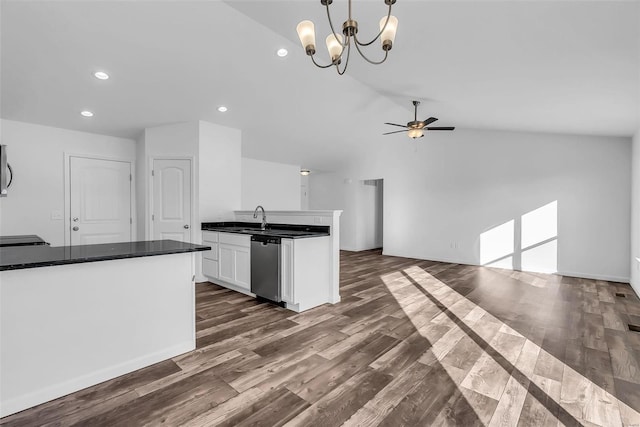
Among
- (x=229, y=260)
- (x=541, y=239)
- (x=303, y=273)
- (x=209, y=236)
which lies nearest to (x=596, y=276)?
(x=541, y=239)

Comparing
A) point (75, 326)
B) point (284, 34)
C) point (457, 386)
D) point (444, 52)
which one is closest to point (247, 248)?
point (75, 326)

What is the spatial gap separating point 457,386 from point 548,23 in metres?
2.49

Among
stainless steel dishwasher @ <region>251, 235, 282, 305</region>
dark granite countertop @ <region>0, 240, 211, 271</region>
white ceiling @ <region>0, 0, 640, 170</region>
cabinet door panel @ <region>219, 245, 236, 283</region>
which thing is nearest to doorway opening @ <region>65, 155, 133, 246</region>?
white ceiling @ <region>0, 0, 640, 170</region>

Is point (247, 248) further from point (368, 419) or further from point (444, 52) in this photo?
point (444, 52)

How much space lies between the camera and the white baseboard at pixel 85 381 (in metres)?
1.70

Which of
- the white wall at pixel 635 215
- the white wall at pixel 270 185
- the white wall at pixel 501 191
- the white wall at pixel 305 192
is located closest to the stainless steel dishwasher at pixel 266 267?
the white wall at pixel 270 185

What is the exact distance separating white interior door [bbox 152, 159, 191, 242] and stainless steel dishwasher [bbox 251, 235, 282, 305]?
1662 millimetres

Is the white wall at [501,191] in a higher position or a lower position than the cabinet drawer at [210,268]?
higher

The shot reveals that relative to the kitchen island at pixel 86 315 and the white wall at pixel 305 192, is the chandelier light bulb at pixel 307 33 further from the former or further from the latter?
the white wall at pixel 305 192

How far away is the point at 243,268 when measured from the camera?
12.9 feet

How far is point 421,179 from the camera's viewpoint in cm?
703

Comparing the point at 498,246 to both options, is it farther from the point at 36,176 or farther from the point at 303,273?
the point at 36,176

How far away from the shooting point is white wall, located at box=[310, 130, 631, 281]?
4.96 m

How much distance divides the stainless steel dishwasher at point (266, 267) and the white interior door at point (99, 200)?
3055 mm
